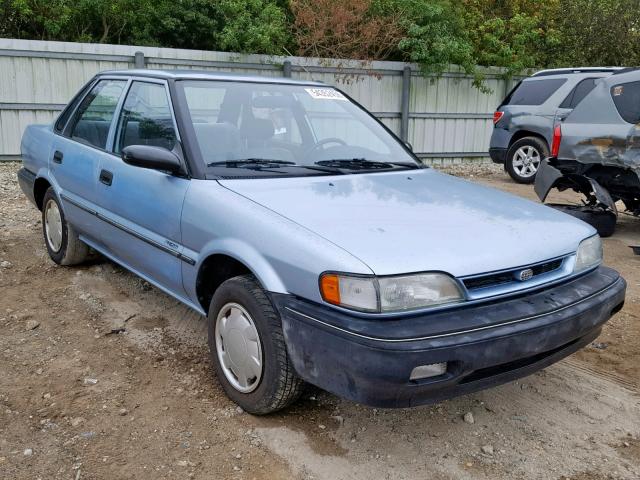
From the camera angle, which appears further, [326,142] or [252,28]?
[252,28]

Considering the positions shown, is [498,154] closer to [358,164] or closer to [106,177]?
[358,164]

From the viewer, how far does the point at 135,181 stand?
370cm

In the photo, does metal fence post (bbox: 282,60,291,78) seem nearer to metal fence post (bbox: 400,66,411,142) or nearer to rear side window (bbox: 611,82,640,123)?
metal fence post (bbox: 400,66,411,142)

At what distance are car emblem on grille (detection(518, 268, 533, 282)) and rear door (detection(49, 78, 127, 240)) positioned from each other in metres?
2.80

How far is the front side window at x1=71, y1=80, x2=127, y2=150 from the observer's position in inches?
170

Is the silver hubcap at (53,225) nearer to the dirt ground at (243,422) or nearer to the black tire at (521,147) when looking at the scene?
the dirt ground at (243,422)

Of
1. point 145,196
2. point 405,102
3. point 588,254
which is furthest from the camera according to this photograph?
point 405,102

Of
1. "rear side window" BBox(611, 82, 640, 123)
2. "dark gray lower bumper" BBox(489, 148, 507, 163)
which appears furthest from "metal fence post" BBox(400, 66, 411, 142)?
"rear side window" BBox(611, 82, 640, 123)

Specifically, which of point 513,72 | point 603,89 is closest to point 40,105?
point 603,89

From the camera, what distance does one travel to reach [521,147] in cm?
1059

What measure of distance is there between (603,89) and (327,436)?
18.5 feet

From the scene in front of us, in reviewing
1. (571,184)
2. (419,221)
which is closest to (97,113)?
(419,221)

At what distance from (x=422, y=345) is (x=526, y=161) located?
9.03m

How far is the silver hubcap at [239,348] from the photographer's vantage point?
2.86m
